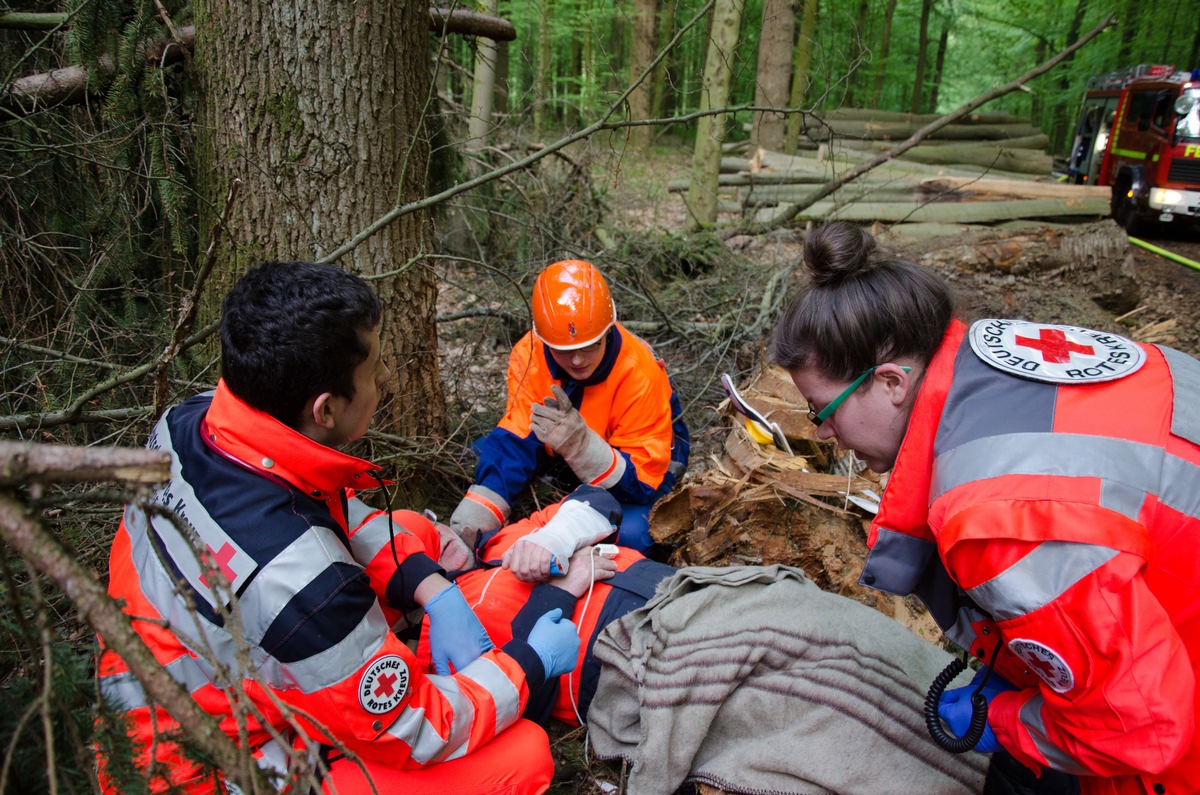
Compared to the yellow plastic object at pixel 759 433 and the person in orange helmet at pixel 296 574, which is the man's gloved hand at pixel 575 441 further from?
the person in orange helmet at pixel 296 574

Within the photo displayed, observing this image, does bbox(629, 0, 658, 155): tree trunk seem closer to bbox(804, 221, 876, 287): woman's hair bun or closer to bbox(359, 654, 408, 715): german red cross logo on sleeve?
bbox(804, 221, 876, 287): woman's hair bun

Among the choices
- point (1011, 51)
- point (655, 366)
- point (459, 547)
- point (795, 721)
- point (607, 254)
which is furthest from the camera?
point (1011, 51)

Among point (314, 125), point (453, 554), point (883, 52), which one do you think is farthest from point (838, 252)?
point (883, 52)

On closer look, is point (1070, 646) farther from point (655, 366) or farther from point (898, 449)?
point (655, 366)

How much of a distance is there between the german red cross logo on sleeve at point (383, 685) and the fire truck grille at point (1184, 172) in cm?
1213

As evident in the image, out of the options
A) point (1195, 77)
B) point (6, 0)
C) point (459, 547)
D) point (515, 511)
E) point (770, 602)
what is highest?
point (1195, 77)

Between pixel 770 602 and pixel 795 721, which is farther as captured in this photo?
pixel 770 602

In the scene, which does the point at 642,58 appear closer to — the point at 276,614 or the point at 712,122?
the point at 712,122

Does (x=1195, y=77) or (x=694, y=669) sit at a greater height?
(x=1195, y=77)

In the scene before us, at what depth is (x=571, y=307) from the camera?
3.02 metres

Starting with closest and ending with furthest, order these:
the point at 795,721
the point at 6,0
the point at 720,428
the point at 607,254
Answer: the point at 795,721 → the point at 6,0 → the point at 720,428 → the point at 607,254

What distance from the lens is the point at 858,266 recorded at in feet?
5.31

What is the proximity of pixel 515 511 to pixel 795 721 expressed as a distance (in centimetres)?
189

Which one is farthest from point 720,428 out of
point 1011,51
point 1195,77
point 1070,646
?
point 1011,51
